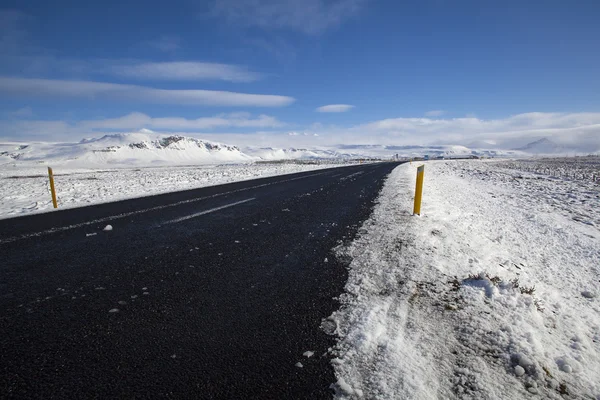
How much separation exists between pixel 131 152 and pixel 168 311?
493 ft

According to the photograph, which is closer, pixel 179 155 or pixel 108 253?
pixel 108 253

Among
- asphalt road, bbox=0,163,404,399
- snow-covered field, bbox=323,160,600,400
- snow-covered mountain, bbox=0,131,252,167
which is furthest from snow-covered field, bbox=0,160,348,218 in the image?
snow-covered mountain, bbox=0,131,252,167

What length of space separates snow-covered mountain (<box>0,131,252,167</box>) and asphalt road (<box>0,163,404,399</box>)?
111 metres

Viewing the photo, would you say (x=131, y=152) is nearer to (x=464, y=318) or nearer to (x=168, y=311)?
(x=168, y=311)

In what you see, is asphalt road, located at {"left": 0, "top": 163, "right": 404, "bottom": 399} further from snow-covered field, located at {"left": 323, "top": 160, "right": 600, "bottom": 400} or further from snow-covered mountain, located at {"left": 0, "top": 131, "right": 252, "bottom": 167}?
snow-covered mountain, located at {"left": 0, "top": 131, "right": 252, "bottom": 167}

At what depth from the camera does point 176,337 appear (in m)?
2.41

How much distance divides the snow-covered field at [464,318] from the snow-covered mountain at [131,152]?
113 metres

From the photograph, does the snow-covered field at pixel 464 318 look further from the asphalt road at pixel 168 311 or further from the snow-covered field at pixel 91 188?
the snow-covered field at pixel 91 188

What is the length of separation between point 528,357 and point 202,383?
2.31m

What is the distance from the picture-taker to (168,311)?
279 cm

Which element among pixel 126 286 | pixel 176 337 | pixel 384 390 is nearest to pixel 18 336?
pixel 126 286

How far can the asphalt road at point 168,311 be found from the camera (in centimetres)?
196

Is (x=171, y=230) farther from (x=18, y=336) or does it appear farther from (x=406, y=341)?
(x=406, y=341)

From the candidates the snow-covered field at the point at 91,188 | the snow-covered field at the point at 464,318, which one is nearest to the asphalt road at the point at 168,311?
the snow-covered field at the point at 464,318
